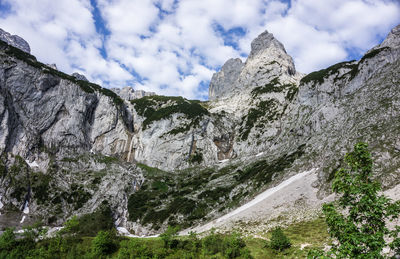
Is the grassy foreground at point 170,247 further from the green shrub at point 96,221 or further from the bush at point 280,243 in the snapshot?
the green shrub at point 96,221

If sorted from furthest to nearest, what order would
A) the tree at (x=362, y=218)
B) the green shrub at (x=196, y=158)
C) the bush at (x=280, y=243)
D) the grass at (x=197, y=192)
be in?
1. the green shrub at (x=196, y=158)
2. the grass at (x=197, y=192)
3. the bush at (x=280, y=243)
4. the tree at (x=362, y=218)

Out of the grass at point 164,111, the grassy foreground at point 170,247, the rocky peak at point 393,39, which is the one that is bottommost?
the grassy foreground at point 170,247

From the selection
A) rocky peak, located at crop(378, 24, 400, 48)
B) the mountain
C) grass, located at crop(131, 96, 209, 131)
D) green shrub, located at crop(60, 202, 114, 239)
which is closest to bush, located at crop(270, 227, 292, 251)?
the mountain

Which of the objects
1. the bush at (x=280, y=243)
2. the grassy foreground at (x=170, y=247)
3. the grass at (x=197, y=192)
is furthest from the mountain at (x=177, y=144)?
the bush at (x=280, y=243)

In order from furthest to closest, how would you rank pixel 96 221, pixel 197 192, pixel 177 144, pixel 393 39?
1. pixel 177 144
2. pixel 393 39
3. pixel 197 192
4. pixel 96 221

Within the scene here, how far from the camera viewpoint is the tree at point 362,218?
7.50 m

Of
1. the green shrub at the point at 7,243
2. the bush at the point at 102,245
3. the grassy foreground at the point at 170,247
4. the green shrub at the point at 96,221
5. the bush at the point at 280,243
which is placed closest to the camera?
the grassy foreground at the point at 170,247

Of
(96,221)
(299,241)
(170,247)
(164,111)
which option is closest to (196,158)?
(164,111)

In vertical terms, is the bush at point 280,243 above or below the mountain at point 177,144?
below

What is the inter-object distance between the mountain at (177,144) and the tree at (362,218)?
109ft

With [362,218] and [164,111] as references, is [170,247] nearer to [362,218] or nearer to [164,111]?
[362,218]

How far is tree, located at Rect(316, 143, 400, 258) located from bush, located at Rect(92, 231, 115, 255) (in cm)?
2768

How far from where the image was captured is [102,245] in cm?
2811

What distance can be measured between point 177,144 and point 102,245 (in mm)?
92424
